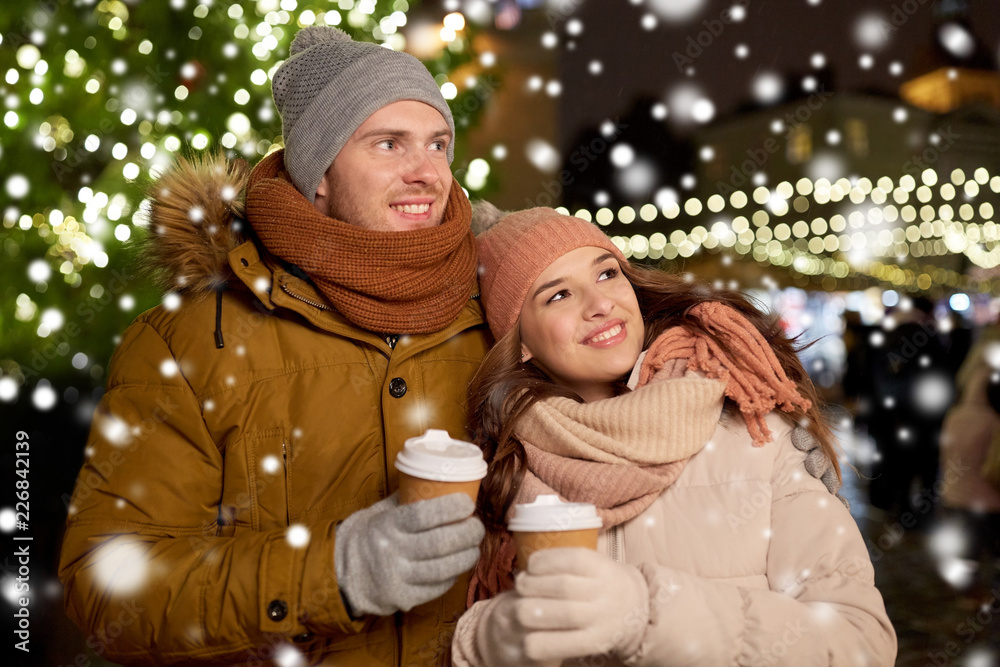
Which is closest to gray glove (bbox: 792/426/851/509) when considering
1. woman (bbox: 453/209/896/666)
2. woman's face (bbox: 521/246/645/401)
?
woman (bbox: 453/209/896/666)

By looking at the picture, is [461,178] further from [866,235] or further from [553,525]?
[866,235]

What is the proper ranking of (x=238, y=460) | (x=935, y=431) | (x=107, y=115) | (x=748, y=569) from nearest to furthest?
(x=748, y=569) < (x=238, y=460) < (x=107, y=115) < (x=935, y=431)

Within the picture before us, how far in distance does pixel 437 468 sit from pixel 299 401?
2.13 feet

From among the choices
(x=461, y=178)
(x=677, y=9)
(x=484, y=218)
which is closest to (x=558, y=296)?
(x=484, y=218)

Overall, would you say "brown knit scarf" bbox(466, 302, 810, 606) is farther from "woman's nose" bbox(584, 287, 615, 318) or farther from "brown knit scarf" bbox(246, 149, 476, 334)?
"brown knit scarf" bbox(246, 149, 476, 334)

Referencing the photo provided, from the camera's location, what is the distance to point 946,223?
1898 cm

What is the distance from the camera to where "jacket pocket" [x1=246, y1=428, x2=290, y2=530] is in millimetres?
1966

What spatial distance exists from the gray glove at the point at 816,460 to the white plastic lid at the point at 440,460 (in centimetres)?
84

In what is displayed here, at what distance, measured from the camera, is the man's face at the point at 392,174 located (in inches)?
85.2

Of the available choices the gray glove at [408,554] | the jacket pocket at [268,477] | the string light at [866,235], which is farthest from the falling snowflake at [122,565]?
the string light at [866,235]

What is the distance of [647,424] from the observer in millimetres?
1883

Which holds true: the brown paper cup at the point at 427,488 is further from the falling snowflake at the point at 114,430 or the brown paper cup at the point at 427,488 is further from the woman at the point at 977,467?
the woman at the point at 977,467

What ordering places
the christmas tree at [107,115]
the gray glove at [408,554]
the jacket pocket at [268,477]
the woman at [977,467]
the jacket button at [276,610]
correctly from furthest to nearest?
the woman at [977,467] → the christmas tree at [107,115] → the jacket pocket at [268,477] → the jacket button at [276,610] → the gray glove at [408,554]

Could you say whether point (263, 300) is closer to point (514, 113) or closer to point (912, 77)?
point (514, 113)
